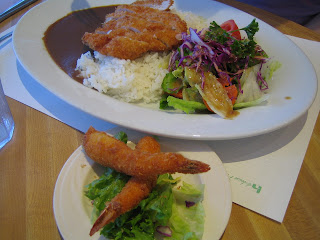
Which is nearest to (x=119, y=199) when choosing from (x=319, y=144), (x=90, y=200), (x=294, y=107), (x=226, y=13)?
(x=90, y=200)

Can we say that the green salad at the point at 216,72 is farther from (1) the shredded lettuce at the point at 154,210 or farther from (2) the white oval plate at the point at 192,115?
(1) the shredded lettuce at the point at 154,210

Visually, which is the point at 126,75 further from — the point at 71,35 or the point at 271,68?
the point at 271,68

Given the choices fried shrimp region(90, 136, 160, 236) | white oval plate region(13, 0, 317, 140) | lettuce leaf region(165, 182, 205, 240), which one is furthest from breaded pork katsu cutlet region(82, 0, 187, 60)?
lettuce leaf region(165, 182, 205, 240)

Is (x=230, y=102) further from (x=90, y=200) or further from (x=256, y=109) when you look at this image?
(x=90, y=200)

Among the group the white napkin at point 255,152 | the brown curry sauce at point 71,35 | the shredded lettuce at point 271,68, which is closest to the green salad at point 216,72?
the shredded lettuce at point 271,68

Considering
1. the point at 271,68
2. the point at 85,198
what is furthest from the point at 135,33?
the point at 85,198

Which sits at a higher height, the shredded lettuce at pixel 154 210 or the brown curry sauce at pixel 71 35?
the brown curry sauce at pixel 71 35
